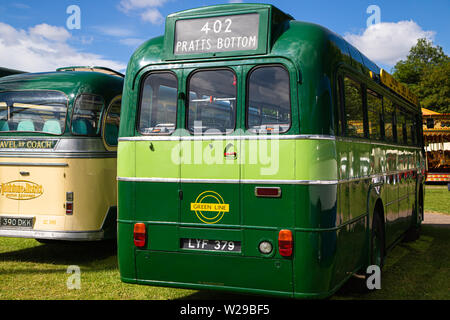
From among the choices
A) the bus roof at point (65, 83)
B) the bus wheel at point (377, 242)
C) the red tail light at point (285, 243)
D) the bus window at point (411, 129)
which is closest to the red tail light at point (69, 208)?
A: the bus roof at point (65, 83)

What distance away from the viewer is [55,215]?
28.1ft

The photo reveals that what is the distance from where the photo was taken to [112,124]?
9.22 metres

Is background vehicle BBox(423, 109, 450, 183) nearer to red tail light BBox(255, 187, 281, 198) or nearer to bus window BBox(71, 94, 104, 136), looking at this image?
bus window BBox(71, 94, 104, 136)

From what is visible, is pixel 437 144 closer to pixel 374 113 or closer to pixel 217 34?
pixel 374 113

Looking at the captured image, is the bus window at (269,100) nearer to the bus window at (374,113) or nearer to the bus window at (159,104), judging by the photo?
the bus window at (159,104)

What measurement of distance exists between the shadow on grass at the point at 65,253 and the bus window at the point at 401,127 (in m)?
5.35

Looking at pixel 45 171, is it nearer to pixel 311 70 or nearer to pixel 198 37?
pixel 198 37

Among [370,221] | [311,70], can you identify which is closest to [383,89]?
[370,221]

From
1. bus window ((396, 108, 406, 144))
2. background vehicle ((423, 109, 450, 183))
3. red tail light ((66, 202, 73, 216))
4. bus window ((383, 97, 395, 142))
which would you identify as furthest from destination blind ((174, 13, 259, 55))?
background vehicle ((423, 109, 450, 183))

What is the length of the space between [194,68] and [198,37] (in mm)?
340

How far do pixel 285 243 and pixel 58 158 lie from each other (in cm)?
465

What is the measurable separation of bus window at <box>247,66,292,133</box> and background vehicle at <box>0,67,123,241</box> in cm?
399

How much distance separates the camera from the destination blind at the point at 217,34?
223 inches

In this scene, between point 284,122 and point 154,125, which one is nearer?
point 284,122
